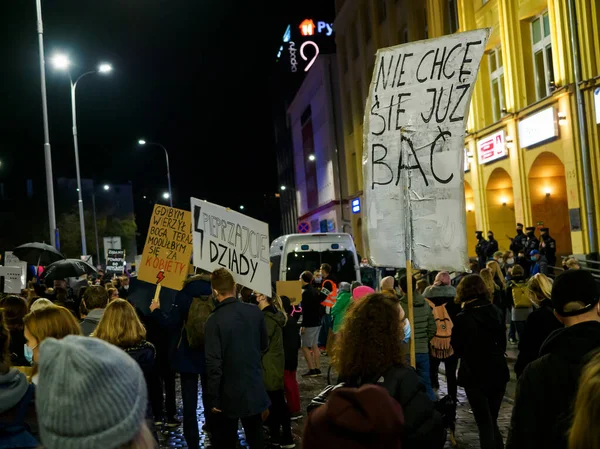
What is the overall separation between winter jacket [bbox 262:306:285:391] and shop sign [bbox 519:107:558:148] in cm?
1680

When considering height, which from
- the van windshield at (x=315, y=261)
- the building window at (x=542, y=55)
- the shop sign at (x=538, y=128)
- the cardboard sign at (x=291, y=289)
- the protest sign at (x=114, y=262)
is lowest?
the cardboard sign at (x=291, y=289)

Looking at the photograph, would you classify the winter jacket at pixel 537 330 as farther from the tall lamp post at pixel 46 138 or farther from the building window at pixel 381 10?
the building window at pixel 381 10

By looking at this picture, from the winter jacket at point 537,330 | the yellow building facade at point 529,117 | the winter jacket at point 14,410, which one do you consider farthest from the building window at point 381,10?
the winter jacket at point 14,410

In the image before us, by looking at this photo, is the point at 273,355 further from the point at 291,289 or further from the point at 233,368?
the point at 291,289

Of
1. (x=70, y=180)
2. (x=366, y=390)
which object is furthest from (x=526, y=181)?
(x=70, y=180)

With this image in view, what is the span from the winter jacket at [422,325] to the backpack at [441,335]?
104mm

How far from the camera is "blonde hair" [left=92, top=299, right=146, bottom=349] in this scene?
641cm

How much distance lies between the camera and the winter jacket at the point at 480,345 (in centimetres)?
668

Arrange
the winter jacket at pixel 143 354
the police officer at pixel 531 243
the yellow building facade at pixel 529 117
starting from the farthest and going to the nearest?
Answer: the yellow building facade at pixel 529 117 → the police officer at pixel 531 243 → the winter jacket at pixel 143 354

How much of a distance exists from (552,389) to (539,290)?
12.5ft

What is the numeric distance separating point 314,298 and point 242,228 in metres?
5.68

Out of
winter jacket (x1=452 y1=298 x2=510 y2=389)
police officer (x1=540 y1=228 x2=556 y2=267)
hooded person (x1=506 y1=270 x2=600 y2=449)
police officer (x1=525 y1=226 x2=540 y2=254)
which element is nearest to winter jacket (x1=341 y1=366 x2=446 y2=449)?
hooded person (x1=506 y1=270 x2=600 y2=449)

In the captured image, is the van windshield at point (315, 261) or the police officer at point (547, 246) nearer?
the police officer at point (547, 246)

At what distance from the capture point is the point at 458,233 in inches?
245
